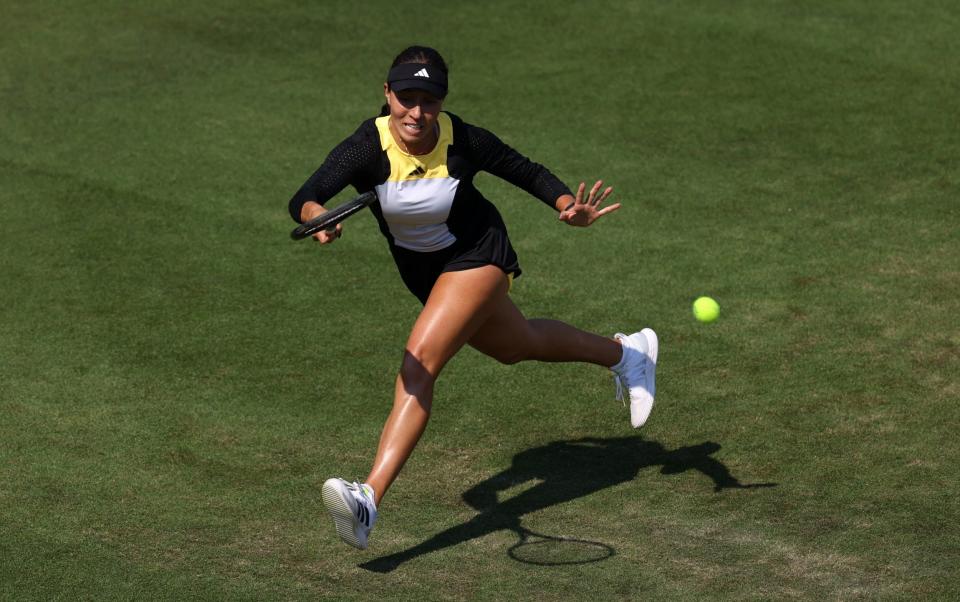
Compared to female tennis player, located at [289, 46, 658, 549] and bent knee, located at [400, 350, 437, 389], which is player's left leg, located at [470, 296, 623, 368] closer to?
female tennis player, located at [289, 46, 658, 549]

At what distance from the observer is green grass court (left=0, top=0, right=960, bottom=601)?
24.2 ft

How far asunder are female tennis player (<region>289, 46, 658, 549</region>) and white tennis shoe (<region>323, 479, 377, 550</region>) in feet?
0.15

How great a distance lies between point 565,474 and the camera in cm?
837

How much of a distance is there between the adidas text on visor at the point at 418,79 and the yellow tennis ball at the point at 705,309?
3.29 metres

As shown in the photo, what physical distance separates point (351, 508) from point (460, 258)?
1512 mm

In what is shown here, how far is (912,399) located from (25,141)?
27.1ft

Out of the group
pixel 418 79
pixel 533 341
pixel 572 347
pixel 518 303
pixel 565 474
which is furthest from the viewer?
pixel 518 303

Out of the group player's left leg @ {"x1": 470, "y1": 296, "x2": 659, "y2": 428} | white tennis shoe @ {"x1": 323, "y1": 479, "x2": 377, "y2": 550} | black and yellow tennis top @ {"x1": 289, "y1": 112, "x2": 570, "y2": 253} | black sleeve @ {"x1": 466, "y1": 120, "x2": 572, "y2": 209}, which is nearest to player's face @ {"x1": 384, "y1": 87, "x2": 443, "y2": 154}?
black and yellow tennis top @ {"x1": 289, "y1": 112, "x2": 570, "y2": 253}

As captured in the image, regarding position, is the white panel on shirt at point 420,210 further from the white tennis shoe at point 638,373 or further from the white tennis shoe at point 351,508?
the white tennis shoe at point 638,373

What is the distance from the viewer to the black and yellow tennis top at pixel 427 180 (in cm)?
726

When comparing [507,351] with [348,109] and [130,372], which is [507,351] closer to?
[130,372]

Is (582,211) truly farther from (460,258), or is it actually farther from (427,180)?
(427,180)

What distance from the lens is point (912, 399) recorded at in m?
8.91

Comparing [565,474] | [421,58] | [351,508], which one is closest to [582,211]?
[421,58]
